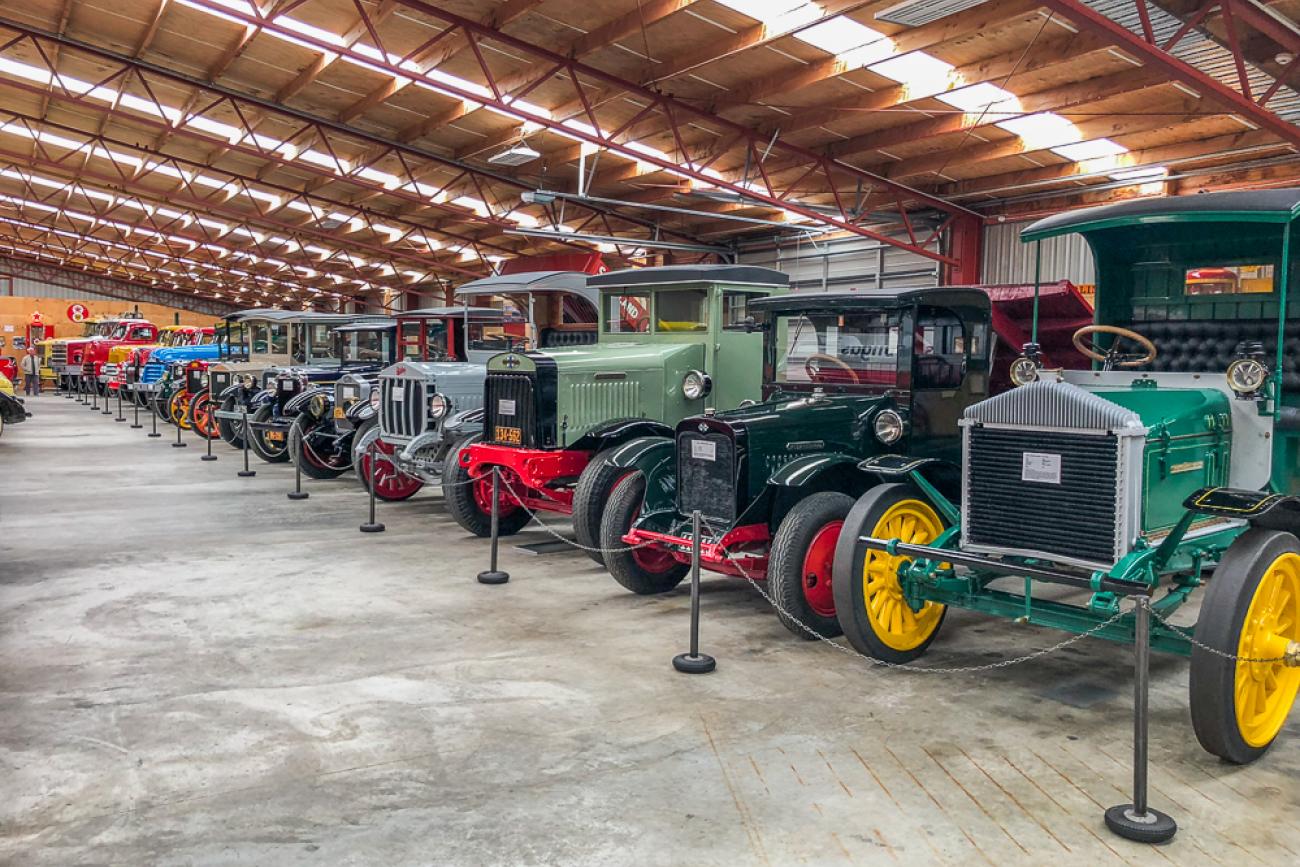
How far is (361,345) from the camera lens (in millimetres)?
13383

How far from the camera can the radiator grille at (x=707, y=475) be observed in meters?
5.36

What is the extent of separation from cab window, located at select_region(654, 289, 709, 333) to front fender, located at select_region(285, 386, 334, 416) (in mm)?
4695

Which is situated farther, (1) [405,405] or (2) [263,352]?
(2) [263,352]

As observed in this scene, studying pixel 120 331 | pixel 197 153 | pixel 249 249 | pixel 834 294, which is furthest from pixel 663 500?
pixel 249 249

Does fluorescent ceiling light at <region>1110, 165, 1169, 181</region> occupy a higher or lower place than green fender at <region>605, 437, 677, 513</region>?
higher

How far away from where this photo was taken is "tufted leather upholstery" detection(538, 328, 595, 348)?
9.08 m

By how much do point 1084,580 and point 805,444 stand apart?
6.31ft

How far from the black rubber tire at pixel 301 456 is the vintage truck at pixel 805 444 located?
551 centimetres

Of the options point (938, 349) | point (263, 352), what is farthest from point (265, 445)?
point (938, 349)

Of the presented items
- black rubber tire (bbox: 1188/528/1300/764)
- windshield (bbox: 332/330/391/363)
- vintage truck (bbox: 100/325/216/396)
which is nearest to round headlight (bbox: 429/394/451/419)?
windshield (bbox: 332/330/391/363)

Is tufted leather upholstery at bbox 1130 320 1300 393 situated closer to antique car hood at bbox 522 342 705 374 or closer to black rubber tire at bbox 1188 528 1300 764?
black rubber tire at bbox 1188 528 1300 764

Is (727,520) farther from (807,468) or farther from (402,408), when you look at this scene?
(402,408)

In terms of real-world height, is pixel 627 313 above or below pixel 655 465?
above

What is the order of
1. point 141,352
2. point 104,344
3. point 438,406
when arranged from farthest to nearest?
point 104,344, point 141,352, point 438,406
